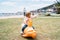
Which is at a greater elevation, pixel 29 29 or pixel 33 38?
pixel 29 29

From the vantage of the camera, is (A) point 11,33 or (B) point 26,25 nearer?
(B) point 26,25

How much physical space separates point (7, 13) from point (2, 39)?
1429 centimetres

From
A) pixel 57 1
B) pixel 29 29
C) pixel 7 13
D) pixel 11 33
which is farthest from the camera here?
pixel 57 1

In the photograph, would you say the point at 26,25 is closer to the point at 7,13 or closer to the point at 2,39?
the point at 2,39

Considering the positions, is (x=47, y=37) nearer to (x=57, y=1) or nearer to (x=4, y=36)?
A: (x=4, y=36)

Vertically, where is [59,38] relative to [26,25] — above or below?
below

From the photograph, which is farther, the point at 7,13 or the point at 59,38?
the point at 7,13

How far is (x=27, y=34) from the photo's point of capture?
665cm

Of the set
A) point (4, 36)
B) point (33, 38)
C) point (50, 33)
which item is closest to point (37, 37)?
point (33, 38)

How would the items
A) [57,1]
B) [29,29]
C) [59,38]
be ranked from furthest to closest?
[57,1] < [59,38] < [29,29]

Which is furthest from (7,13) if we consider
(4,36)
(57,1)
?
(4,36)

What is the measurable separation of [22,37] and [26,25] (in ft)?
1.76

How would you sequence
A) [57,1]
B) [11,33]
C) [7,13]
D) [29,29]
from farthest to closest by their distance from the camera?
[57,1] < [7,13] < [11,33] < [29,29]

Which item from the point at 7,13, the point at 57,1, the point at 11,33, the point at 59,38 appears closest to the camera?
the point at 59,38
